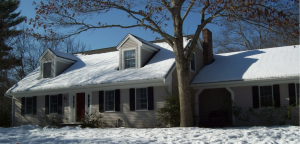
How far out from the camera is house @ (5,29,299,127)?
1391 centimetres

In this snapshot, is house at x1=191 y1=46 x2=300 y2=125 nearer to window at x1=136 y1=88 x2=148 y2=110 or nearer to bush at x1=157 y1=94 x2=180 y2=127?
bush at x1=157 y1=94 x2=180 y2=127

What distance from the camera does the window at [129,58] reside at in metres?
16.1

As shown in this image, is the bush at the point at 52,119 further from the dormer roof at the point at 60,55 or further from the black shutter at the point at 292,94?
the black shutter at the point at 292,94

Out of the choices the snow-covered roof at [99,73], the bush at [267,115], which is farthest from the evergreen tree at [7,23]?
the bush at [267,115]

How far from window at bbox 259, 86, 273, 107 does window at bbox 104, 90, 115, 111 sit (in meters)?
7.74

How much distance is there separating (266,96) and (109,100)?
8.26m

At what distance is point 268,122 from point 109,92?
27.4ft

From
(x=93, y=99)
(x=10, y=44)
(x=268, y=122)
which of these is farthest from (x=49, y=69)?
(x=268, y=122)

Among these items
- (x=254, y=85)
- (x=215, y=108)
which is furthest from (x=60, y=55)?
(x=254, y=85)

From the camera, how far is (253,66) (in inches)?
592

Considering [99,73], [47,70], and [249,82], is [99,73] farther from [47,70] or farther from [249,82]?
[249,82]

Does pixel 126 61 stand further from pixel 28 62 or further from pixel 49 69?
pixel 28 62

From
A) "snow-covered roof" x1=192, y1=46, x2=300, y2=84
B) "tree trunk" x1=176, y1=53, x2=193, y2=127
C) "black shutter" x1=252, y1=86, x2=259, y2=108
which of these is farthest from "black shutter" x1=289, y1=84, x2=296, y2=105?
"tree trunk" x1=176, y1=53, x2=193, y2=127

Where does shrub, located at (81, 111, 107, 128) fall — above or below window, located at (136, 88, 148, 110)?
below
